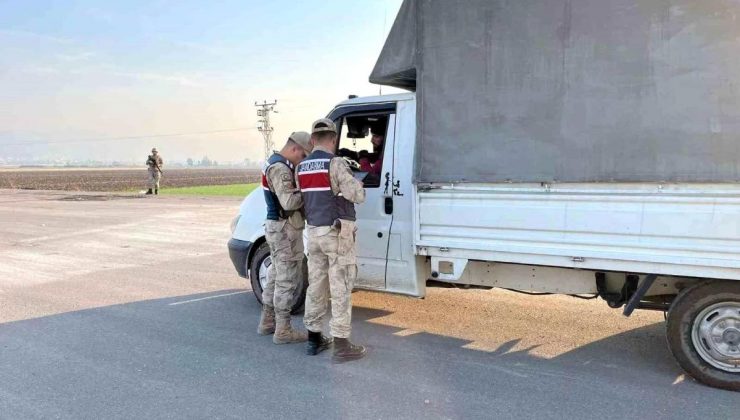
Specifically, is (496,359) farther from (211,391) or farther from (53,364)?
(53,364)

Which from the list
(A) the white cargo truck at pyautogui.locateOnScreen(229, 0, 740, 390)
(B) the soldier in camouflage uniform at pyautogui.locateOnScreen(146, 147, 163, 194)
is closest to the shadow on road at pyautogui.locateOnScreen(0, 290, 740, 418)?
(A) the white cargo truck at pyautogui.locateOnScreen(229, 0, 740, 390)

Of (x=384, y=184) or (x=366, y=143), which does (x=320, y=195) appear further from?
(x=366, y=143)

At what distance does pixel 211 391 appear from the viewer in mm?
3928

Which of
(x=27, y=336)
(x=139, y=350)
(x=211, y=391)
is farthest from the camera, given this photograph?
(x=27, y=336)

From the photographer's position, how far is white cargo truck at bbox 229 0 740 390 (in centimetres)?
371

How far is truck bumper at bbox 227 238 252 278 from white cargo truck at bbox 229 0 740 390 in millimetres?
1762

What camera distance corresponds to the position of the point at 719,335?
12.6 feet

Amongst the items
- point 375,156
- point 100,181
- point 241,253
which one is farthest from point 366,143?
point 100,181

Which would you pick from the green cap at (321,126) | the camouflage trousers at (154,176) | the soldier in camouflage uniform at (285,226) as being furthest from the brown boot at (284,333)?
the camouflage trousers at (154,176)

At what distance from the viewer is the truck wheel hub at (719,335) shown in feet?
12.5

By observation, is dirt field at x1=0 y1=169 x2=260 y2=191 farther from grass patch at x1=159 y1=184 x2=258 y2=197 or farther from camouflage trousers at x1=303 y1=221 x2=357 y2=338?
camouflage trousers at x1=303 y1=221 x2=357 y2=338

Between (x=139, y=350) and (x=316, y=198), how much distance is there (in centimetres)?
207

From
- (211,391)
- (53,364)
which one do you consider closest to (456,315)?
(211,391)

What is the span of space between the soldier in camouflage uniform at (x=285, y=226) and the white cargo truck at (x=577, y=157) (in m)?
0.85
